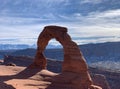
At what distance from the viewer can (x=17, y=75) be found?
161ft

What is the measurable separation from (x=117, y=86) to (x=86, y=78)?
1842 inches

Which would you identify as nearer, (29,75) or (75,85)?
(75,85)

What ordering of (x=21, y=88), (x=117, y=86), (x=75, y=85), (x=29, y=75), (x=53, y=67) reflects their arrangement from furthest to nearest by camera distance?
(x=53, y=67)
(x=117, y=86)
(x=29, y=75)
(x=75, y=85)
(x=21, y=88)

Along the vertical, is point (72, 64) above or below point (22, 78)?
above

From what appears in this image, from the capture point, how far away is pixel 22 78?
47.7 m

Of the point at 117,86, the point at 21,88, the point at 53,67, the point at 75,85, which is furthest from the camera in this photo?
the point at 53,67

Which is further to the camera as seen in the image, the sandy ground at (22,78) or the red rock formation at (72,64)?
the red rock formation at (72,64)

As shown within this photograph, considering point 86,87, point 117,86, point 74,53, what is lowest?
point 117,86

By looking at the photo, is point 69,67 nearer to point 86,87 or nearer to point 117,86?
point 86,87

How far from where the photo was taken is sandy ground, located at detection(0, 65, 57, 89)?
42.3 m

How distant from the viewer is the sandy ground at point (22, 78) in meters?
42.3

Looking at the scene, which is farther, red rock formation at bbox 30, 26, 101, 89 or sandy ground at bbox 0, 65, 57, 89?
red rock formation at bbox 30, 26, 101, 89

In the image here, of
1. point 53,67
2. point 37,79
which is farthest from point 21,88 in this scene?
point 53,67

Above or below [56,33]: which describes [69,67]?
below
